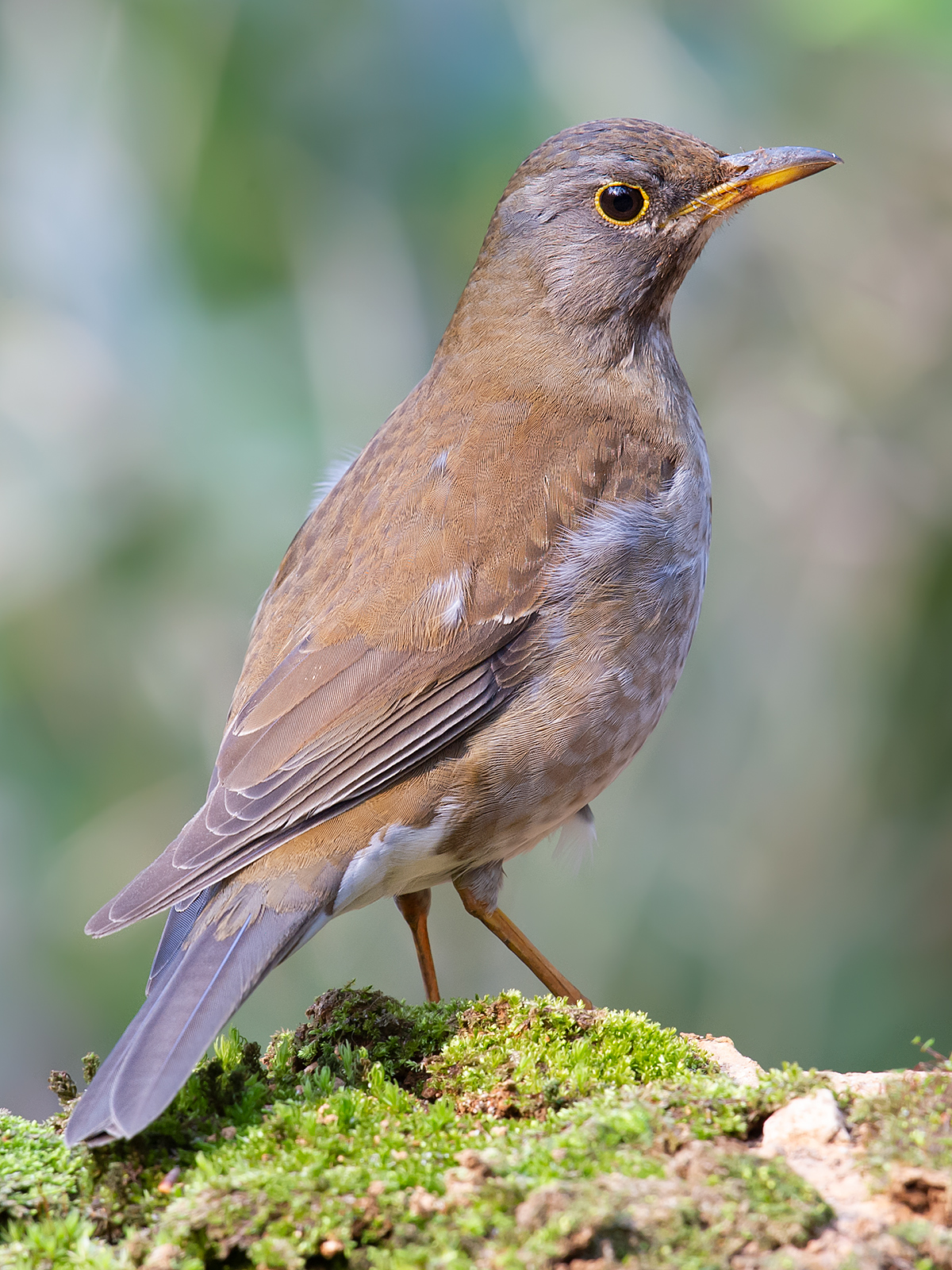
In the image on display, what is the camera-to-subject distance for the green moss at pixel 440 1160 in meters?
2.09

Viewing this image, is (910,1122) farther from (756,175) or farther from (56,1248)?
(756,175)

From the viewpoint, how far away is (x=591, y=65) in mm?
6367

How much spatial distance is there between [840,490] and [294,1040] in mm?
4039

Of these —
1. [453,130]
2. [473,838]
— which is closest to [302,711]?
[473,838]

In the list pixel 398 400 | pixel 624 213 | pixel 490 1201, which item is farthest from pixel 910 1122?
pixel 398 400

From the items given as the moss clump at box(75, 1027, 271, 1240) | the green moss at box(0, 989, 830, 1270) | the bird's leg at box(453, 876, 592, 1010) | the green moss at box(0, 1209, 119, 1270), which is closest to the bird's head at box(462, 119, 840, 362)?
the bird's leg at box(453, 876, 592, 1010)

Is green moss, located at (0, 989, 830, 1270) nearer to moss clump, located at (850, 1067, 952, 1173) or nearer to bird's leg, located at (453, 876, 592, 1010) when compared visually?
moss clump, located at (850, 1067, 952, 1173)

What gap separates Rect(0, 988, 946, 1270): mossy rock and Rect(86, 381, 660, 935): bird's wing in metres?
0.61

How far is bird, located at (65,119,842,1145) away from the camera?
3.38 m

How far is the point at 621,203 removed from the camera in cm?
444

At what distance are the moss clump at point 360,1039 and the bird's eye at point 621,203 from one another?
2.74 meters

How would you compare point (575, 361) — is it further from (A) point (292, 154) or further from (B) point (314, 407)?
(A) point (292, 154)

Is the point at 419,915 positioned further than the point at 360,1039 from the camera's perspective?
Yes

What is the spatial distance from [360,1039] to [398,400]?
12.2ft
